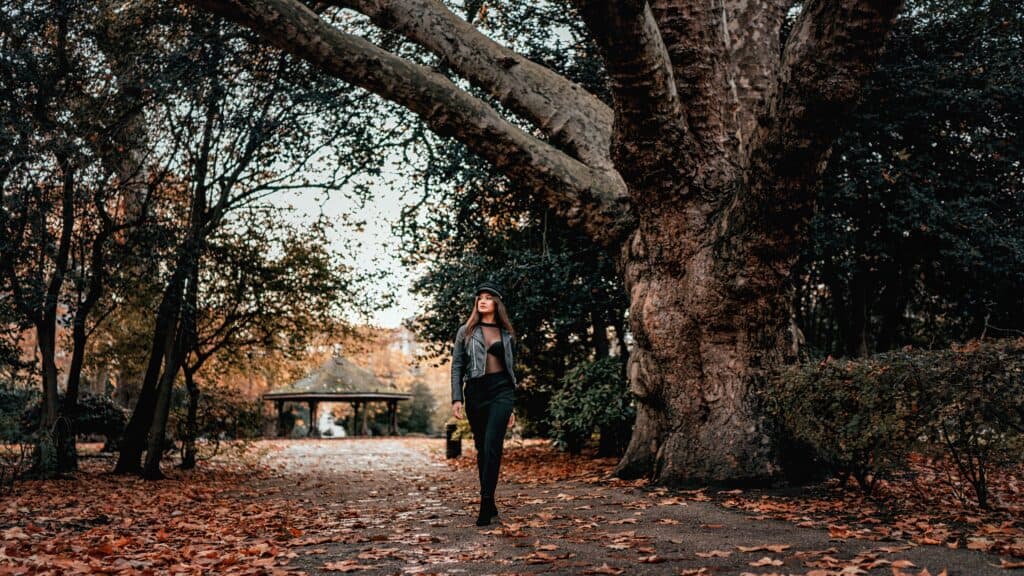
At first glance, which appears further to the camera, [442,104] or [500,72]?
[500,72]

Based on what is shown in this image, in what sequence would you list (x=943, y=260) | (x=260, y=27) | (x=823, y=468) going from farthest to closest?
(x=943, y=260)
(x=260, y=27)
(x=823, y=468)

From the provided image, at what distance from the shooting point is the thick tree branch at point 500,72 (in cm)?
923

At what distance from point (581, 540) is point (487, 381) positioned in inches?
62.1

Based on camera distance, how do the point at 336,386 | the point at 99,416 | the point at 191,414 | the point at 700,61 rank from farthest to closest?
the point at 336,386, the point at 99,416, the point at 191,414, the point at 700,61

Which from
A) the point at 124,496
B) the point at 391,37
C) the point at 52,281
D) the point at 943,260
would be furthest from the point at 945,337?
the point at 52,281

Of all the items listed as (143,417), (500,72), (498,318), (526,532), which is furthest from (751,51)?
(143,417)

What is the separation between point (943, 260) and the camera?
42.7 ft

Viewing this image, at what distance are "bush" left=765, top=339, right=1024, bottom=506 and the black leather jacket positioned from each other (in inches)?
106

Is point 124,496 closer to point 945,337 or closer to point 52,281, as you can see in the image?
point 52,281

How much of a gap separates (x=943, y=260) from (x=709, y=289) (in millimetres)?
7654

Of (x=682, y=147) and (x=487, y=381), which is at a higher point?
(x=682, y=147)

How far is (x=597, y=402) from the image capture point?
12375 mm

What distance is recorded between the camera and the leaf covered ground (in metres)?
4.34

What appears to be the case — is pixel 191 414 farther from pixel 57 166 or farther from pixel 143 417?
pixel 57 166
